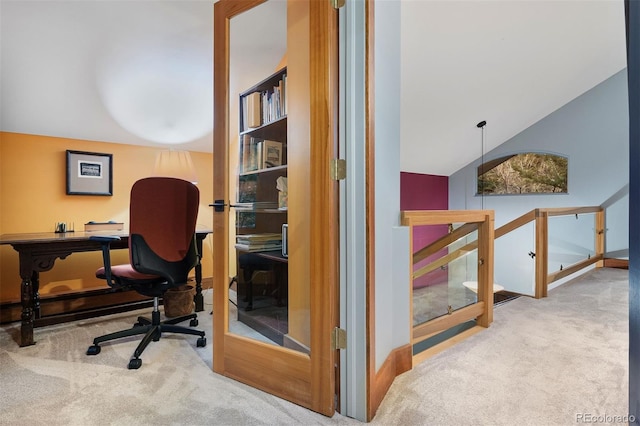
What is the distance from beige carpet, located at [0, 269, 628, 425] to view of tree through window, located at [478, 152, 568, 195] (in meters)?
4.00

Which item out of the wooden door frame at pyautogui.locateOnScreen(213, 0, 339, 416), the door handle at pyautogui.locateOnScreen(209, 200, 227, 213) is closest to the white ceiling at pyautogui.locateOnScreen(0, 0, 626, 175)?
the wooden door frame at pyautogui.locateOnScreen(213, 0, 339, 416)

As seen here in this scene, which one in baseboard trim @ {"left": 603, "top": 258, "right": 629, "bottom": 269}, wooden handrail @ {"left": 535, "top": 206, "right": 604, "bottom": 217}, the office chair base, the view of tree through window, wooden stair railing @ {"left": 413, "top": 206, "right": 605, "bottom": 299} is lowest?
the office chair base

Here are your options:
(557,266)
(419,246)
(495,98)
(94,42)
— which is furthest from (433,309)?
(495,98)

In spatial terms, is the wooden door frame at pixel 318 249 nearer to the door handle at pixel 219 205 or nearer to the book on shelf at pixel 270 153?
the book on shelf at pixel 270 153

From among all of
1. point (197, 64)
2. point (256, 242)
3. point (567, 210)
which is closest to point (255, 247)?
point (256, 242)

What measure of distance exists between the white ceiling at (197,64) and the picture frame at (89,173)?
0.59 ft

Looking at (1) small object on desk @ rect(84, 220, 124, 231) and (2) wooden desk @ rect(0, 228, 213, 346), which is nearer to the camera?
(2) wooden desk @ rect(0, 228, 213, 346)

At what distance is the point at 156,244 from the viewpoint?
7.26 ft

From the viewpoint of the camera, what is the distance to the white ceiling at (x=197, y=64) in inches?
91.4

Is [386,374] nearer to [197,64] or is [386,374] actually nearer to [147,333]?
[147,333]

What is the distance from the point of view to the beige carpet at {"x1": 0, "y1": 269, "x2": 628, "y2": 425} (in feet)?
5.04

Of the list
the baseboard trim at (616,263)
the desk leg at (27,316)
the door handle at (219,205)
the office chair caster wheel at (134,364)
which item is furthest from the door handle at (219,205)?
the baseboard trim at (616,263)

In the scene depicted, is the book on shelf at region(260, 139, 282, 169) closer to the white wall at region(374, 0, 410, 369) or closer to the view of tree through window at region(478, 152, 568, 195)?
the white wall at region(374, 0, 410, 369)

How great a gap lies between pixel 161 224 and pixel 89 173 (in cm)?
151
